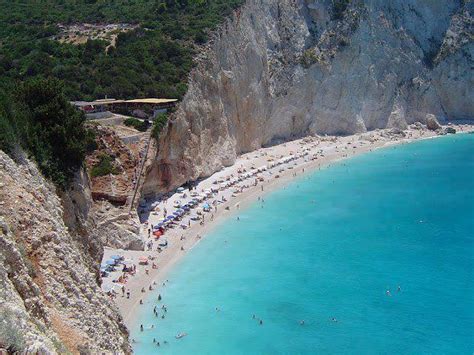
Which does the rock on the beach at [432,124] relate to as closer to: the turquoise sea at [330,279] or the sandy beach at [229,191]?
the sandy beach at [229,191]

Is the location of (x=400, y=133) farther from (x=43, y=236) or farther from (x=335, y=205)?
(x=43, y=236)

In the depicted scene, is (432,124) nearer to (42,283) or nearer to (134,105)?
(134,105)

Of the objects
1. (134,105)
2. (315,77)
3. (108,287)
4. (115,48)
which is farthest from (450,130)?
(108,287)

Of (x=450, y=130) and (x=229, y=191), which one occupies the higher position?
(x=229, y=191)

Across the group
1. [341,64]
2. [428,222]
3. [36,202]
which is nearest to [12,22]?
[341,64]

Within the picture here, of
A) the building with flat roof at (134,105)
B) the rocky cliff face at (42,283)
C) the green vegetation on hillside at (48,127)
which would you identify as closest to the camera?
the rocky cliff face at (42,283)

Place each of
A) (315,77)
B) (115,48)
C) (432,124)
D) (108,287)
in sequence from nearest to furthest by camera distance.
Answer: (108,287), (115,48), (315,77), (432,124)

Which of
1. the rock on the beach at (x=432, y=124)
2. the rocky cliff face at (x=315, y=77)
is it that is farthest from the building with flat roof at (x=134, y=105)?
the rock on the beach at (x=432, y=124)
